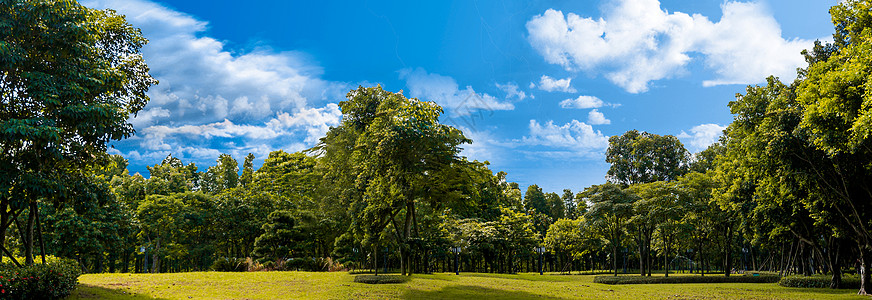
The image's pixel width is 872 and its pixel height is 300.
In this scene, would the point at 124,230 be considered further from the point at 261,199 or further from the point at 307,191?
the point at 307,191

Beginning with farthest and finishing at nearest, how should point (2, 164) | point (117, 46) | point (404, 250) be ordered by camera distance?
1. point (404, 250)
2. point (117, 46)
3. point (2, 164)

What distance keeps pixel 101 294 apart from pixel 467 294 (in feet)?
40.6

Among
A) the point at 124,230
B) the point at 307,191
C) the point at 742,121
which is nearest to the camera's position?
the point at 742,121

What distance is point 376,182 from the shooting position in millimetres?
24141

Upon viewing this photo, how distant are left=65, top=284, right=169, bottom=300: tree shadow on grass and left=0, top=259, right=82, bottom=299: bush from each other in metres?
0.44

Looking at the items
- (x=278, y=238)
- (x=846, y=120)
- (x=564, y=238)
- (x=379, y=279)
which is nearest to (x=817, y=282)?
(x=846, y=120)

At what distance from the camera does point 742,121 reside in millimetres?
21906

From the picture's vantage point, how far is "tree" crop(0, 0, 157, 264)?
1376 cm

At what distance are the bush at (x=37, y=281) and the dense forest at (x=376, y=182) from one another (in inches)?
66.3

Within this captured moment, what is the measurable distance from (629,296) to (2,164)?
21.2 m

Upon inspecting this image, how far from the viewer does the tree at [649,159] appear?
194ft

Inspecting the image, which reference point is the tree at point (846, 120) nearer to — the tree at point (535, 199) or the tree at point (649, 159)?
the tree at point (649, 159)

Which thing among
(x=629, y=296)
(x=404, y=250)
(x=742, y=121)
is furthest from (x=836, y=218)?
(x=404, y=250)

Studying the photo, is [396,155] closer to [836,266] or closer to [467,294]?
[467,294]
